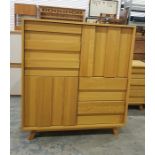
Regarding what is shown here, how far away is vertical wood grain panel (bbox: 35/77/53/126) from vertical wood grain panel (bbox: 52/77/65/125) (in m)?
0.04

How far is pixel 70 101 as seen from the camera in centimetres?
227

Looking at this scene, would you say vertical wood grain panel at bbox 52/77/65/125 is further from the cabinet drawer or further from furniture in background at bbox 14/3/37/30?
furniture in background at bbox 14/3/37/30

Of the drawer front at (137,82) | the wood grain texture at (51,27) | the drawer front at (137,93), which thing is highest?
the wood grain texture at (51,27)

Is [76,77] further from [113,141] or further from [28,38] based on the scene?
[113,141]

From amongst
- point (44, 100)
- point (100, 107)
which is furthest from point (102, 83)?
point (44, 100)

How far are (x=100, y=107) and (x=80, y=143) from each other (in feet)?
1.36

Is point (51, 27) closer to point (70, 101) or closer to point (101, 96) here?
point (70, 101)

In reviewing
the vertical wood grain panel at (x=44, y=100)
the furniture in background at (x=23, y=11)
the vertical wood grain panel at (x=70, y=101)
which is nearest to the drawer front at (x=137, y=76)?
the vertical wood grain panel at (x=70, y=101)

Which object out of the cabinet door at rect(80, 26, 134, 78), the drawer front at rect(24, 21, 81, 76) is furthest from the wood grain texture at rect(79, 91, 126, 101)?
the drawer front at rect(24, 21, 81, 76)

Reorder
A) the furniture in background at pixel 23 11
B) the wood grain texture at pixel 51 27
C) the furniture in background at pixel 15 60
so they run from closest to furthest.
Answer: the wood grain texture at pixel 51 27, the furniture in background at pixel 15 60, the furniture in background at pixel 23 11

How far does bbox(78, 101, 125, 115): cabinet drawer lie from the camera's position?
2309mm

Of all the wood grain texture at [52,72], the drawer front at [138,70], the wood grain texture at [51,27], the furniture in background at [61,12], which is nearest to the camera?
the wood grain texture at [51,27]

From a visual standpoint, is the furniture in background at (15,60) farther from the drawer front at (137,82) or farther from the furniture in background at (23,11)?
the drawer front at (137,82)

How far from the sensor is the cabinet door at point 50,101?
217 centimetres
